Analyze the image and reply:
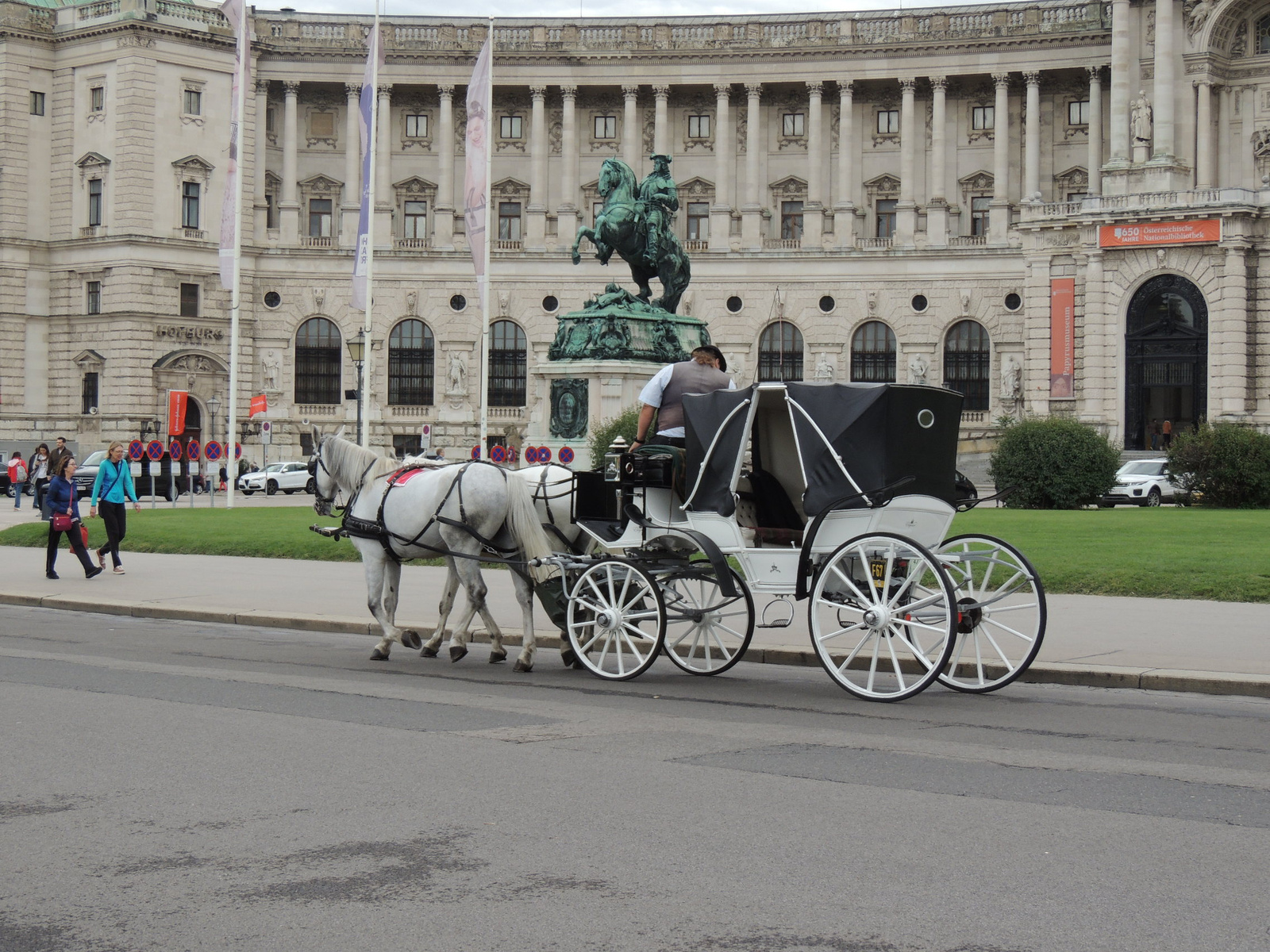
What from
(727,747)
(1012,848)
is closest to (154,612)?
(727,747)

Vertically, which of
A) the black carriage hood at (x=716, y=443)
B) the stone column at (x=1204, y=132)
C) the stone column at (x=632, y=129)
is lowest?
the black carriage hood at (x=716, y=443)

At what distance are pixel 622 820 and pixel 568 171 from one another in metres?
78.7

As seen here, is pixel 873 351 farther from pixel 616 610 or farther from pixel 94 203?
pixel 616 610

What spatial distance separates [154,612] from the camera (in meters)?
20.7

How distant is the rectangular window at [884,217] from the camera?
83625 mm

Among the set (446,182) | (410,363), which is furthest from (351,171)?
(410,363)

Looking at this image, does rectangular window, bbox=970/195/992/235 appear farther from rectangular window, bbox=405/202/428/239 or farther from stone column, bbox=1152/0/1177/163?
rectangular window, bbox=405/202/428/239

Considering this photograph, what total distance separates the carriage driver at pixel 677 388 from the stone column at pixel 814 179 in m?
68.5

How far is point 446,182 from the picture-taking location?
84.4 m

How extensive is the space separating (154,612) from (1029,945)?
53.6 feet

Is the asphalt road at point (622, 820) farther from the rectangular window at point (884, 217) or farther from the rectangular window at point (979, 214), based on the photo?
the rectangular window at point (884, 217)

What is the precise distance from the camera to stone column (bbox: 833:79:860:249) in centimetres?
8206

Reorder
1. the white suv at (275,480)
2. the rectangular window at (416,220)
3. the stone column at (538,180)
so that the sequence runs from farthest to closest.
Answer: the rectangular window at (416,220)
the stone column at (538,180)
the white suv at (275,480)

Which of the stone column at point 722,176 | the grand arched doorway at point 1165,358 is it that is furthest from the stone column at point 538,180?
the grand arched doorway at point 1165,358
